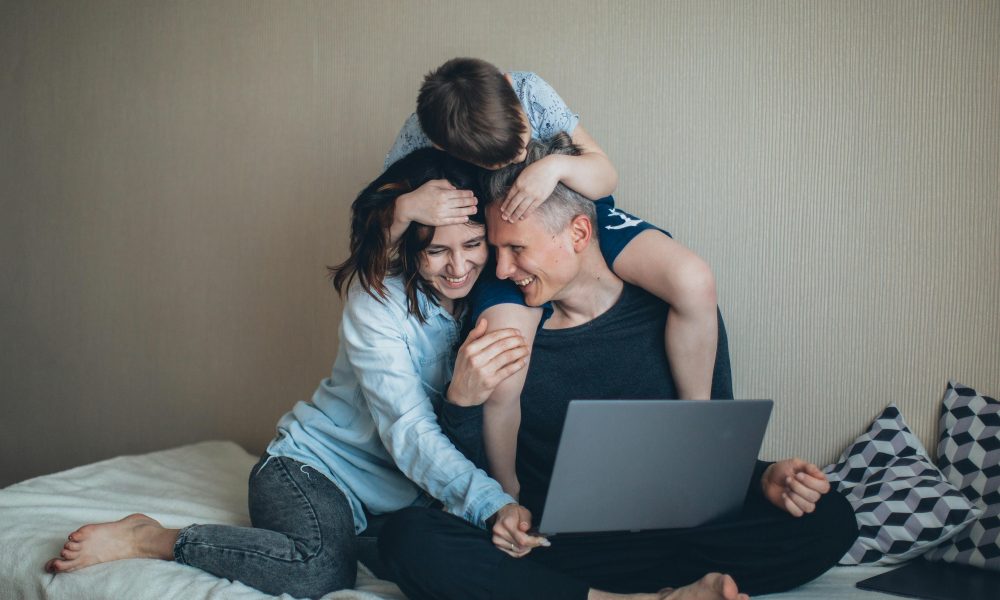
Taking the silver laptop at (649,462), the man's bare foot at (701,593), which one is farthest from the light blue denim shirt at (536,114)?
the man's bare foot at (701,593)

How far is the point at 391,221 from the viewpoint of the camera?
159 centimetres

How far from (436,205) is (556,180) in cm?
24

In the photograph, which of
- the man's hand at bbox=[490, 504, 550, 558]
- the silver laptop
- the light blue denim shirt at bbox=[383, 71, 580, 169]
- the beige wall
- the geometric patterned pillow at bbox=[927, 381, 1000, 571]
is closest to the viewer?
the silver laptop

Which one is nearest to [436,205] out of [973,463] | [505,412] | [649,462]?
[505,412]

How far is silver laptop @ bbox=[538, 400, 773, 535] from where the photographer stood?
4.17 feet

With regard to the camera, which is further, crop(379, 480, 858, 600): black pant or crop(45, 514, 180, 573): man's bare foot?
crop(45, 514, 180, 573): man's bare foot

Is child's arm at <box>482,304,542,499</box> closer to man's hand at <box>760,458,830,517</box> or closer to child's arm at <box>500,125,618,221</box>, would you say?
child's arm at <box>500,125,618,221</box>

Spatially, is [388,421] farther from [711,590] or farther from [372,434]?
[711,590]

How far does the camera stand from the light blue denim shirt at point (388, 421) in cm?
149

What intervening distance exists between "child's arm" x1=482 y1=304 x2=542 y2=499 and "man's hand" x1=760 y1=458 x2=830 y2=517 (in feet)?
1.75

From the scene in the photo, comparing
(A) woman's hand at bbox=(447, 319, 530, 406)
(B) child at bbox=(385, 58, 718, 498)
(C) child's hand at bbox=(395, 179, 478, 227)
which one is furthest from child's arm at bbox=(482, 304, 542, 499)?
(C) child's hand at bbox=(395, 179, 478, 227)

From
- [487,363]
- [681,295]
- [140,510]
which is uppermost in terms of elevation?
[681,295]

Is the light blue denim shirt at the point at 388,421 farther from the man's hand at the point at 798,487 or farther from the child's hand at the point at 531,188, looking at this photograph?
the man's hand at the point at 798,487

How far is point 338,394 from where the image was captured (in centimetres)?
179
